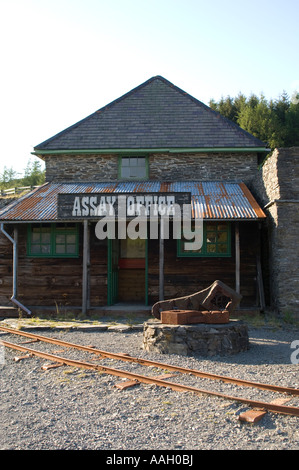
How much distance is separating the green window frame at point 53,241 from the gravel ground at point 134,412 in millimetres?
6373

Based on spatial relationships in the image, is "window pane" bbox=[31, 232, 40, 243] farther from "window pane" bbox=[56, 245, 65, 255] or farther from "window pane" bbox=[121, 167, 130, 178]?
"window pane" bbox=[121, 167, 130, 178]

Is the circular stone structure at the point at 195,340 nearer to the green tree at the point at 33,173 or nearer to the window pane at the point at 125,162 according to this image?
the window pane at the point at 125,162

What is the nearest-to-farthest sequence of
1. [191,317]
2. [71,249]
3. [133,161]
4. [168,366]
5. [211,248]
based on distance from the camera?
[168,366]
[191,317]
[211,248]
[71,249]
[133,161]

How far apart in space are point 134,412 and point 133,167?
39.3 ft

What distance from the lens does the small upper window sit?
16031mm

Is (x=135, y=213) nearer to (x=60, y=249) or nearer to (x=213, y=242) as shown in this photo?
(x=213, y=242)

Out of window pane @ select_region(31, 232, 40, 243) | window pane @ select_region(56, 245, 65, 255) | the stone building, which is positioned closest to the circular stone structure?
the stone building

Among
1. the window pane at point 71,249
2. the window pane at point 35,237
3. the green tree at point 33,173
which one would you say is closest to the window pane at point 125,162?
the window pane at point 71,249

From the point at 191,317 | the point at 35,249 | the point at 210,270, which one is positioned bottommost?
the point at 191,317

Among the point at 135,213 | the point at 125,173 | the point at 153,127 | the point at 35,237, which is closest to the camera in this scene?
the point at 135,213

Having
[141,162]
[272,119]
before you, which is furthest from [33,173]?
[141,162]

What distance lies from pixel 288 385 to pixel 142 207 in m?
7.50

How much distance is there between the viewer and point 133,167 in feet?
52.9

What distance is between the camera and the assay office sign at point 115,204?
12.5 m
